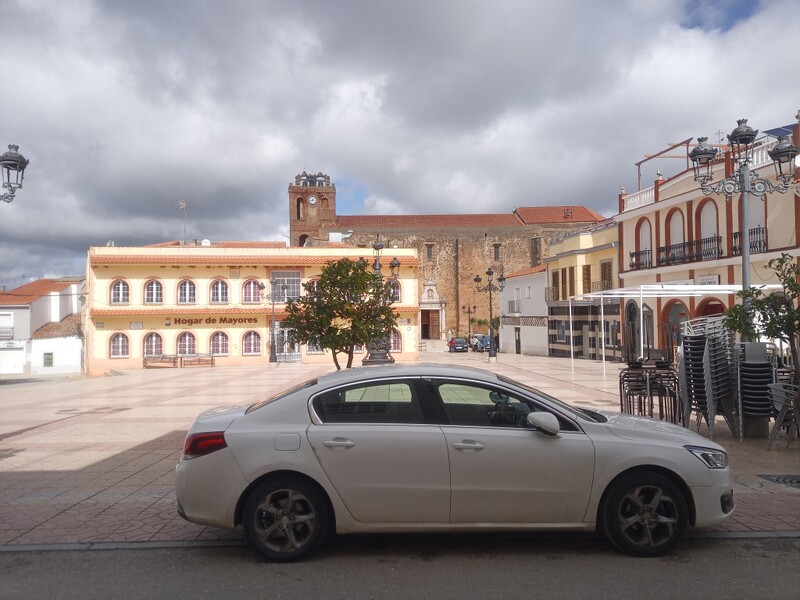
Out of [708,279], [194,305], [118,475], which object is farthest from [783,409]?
[194,305]

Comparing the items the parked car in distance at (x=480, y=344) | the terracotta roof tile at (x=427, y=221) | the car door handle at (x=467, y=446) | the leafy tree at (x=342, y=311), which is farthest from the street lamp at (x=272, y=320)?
the terracotta roof tile at (x=427, y=221)

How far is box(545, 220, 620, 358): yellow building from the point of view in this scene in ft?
105

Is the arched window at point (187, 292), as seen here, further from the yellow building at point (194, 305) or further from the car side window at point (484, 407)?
the car side window at point (484, 407)

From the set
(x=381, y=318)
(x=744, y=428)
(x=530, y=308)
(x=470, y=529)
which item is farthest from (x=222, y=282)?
(x=470, y=529)

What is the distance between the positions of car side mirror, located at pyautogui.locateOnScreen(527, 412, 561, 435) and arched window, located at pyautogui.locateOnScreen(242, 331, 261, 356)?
31589 millimetres

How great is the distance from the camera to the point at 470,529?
4258 mm

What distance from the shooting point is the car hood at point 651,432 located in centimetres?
441

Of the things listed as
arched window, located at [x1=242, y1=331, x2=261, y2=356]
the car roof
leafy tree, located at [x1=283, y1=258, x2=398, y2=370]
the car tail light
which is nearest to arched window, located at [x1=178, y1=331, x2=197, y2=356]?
arched window, located at [x1=242, y1=331, x2=261, y2=356]

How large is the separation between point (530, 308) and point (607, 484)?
3836 cm

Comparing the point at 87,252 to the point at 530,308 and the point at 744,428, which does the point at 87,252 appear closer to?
the point at 530,308

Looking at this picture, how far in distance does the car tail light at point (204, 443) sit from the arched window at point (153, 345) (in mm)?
31378

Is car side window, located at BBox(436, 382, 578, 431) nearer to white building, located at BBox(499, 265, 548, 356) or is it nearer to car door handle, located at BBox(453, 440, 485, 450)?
car door handle, located at BBox(453, 440, 485, 450)

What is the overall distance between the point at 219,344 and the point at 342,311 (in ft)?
79.4

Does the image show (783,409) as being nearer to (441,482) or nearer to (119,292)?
(441,482)
